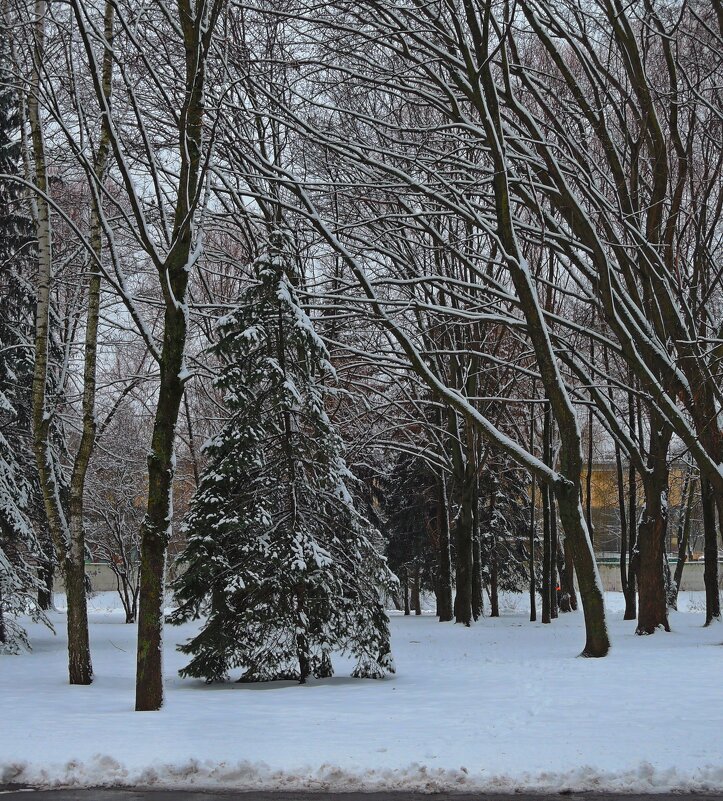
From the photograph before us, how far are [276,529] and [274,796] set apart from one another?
616 centimetres

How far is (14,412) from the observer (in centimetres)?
1739

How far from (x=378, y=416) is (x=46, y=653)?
10.5 m

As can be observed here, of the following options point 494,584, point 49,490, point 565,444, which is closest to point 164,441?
point 49,490

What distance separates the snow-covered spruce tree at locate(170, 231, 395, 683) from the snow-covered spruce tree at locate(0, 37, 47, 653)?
543 centimetres

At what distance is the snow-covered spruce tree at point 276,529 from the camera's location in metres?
11.3

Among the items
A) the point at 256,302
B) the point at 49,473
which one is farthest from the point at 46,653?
the point at 256,302

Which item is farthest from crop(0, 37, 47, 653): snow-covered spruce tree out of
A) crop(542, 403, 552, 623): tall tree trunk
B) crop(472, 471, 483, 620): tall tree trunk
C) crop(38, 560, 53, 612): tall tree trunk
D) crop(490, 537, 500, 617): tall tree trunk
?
crop(490, 537, 500, 617): tall tree trunk

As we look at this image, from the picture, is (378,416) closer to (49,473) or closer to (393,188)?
(393,188)

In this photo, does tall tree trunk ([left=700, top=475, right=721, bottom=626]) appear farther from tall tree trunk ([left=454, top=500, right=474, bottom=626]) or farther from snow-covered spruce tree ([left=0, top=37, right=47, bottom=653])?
snow-covered spruce tree ([left=0, top=37, right=47, bottom=653])

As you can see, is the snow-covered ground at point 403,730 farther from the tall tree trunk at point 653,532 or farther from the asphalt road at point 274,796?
the tall tree trunk at point 653,532

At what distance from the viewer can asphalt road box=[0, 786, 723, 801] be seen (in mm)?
5523

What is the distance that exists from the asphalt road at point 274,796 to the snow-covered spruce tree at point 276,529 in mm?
5171

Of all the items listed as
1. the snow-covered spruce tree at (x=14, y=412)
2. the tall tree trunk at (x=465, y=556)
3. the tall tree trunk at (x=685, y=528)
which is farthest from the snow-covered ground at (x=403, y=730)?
the tall tree trunk at (x=685, y=528)

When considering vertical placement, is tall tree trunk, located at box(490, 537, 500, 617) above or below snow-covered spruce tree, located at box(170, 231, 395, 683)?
below
